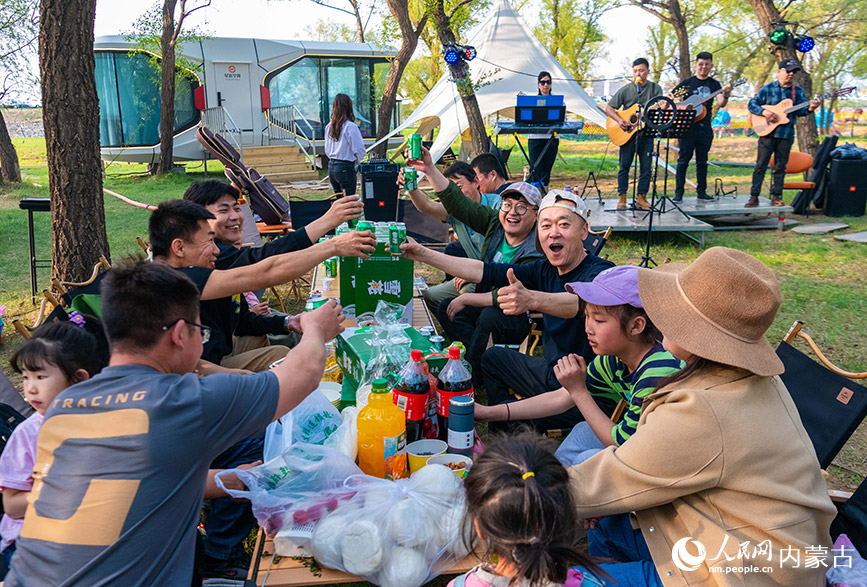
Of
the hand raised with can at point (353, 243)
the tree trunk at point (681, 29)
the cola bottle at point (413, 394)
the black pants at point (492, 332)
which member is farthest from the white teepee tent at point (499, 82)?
the cola bottle at point (413, 394)

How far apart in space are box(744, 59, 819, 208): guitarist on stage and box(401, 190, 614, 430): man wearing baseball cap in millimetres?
7231

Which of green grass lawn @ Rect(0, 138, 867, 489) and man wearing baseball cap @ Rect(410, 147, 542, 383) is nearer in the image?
man wearing baseball cap @ Rect(410, 147, 542, 383)

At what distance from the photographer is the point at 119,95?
16.9 meters

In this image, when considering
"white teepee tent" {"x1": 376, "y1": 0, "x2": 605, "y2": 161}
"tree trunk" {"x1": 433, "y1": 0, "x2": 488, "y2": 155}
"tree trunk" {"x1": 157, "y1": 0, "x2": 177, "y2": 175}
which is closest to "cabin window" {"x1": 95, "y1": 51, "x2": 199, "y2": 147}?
"tree trunk" {"x1": 157, "y1": 0, "x2": 177, "y2": 175}

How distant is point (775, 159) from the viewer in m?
9.72

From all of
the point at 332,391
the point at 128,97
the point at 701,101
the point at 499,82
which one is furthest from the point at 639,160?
the point at 128,97

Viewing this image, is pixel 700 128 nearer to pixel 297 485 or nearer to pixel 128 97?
pixel 297 485

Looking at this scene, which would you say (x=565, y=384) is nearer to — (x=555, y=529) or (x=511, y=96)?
(x=555, y=529)

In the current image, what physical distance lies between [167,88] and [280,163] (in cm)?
354

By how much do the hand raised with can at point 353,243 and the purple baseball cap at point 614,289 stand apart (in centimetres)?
119

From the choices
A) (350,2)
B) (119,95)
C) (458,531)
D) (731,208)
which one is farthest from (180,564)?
(350,2)

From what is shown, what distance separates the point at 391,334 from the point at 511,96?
12266mm

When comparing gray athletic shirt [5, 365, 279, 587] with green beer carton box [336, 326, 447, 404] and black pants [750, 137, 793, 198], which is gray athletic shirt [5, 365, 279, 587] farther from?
black pants [750, 137, 793, 198]

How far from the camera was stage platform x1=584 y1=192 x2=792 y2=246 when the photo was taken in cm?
825
